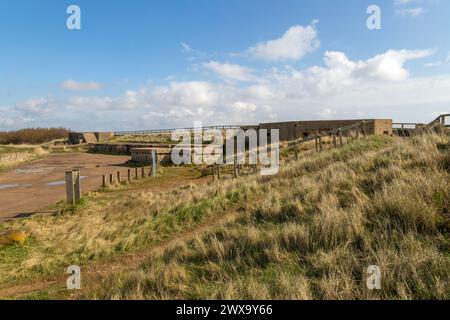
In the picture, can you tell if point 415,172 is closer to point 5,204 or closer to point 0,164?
point 5,204

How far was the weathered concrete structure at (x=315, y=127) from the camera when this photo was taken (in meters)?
24.9

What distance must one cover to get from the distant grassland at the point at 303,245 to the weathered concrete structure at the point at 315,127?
16.1m

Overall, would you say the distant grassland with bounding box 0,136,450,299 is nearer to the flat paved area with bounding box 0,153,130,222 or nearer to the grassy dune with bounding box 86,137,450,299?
the grassy dune with bounding box 86,137,450,299

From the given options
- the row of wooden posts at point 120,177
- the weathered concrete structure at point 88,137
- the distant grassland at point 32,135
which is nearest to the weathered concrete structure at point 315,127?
the row of wooden posts at point 120,177

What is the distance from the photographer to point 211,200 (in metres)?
10.3

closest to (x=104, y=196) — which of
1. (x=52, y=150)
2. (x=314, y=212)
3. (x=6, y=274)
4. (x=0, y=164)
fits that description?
(x=6, y=274)

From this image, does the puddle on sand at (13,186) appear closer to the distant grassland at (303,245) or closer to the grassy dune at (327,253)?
the distant grassland at (303,245)

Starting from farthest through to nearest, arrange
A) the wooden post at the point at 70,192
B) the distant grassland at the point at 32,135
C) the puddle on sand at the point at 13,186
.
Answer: the distant grassland at the point at 32,135, the puddle on sand at the point at 13,186, the wooden post at the point at 70,192

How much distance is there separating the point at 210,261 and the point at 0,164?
110ft

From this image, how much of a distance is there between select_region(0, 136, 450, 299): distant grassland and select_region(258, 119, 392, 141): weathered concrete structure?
635 inches

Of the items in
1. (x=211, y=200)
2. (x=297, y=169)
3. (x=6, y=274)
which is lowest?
(x=6, y=274)

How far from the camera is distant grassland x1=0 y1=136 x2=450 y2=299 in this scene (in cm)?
340

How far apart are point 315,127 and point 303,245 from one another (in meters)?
26.9

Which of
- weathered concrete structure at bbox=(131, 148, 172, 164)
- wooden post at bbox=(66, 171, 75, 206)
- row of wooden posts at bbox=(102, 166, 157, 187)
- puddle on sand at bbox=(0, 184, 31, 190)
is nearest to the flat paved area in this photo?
puddle on sand at bbox=(0, 184, 31, 190)
